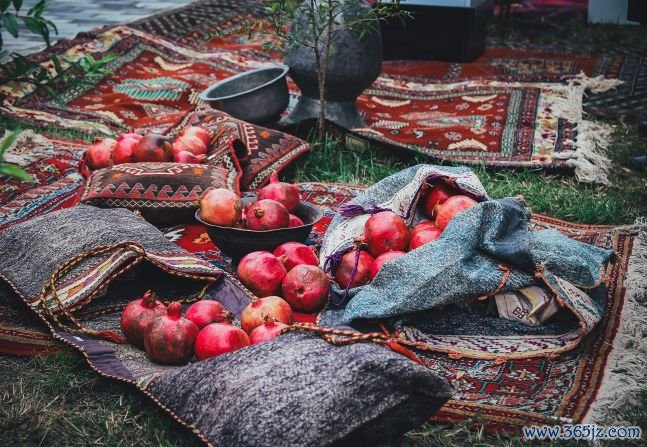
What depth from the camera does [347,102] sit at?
5.44m

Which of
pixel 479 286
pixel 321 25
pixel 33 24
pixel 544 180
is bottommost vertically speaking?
pixel 544 180

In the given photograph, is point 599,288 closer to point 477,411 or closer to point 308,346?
point 477,411

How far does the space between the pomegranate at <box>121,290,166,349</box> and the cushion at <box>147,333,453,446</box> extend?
0.48m

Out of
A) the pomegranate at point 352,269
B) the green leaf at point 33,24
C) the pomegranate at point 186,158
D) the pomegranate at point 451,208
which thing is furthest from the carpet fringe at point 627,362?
the pomegranate at point 186,158

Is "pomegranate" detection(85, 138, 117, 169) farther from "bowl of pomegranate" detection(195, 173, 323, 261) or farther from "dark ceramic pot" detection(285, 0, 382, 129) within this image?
"dark ceramic pot" detection(285, 0, 382, 129)

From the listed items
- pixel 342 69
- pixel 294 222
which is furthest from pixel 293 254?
pixel 342 69

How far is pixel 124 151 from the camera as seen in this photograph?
3.93 metres

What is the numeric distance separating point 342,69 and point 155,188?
202 centimetres

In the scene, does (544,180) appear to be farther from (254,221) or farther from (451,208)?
(254,221)

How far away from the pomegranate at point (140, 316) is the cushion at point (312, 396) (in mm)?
479

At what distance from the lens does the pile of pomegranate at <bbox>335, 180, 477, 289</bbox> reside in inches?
114

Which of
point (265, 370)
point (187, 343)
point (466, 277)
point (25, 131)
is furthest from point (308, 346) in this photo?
point (25, 131)

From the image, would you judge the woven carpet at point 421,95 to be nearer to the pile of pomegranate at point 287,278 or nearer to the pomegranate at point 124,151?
the pomegranate at point 124,151

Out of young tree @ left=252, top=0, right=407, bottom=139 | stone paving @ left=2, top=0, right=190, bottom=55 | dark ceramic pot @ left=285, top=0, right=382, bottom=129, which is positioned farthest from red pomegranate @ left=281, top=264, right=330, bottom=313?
stone paving @ left=2, top=0, right=190, bottom=55
